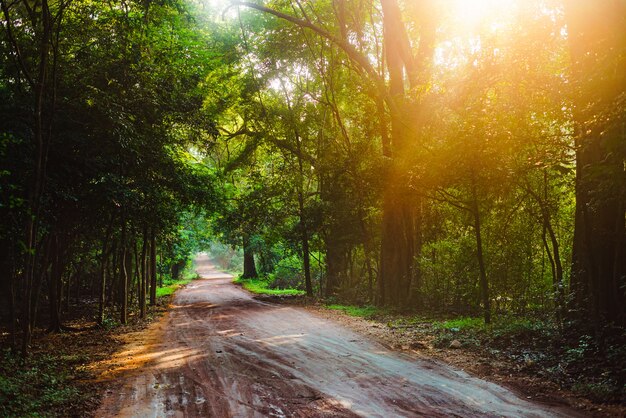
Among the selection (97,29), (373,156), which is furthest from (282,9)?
(97,29)

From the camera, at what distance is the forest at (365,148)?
7.93 meters

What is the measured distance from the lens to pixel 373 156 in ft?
51.5

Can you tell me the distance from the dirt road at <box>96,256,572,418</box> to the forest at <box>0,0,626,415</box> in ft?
5.77

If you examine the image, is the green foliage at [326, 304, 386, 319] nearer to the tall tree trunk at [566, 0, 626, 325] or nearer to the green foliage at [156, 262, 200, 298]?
the tall tree trunk at [566, 0, 626, 325]

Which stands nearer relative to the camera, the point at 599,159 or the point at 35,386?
the point at 35,386

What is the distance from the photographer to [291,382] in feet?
23.6

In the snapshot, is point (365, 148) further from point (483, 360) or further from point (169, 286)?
point (169, 286)

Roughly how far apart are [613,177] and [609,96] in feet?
3.51

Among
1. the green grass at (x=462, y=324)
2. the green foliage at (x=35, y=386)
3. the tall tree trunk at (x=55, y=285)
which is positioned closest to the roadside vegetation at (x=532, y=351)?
the green grass at (x=462, y=324)

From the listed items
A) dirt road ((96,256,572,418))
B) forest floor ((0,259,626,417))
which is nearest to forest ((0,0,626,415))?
forest floor ((0,259,626,417))

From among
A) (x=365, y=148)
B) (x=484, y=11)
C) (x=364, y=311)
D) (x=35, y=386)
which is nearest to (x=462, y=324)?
(x=364, y=311)

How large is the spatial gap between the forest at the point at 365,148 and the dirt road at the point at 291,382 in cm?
176

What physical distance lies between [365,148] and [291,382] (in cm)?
1166

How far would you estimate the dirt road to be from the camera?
594 centimetres
